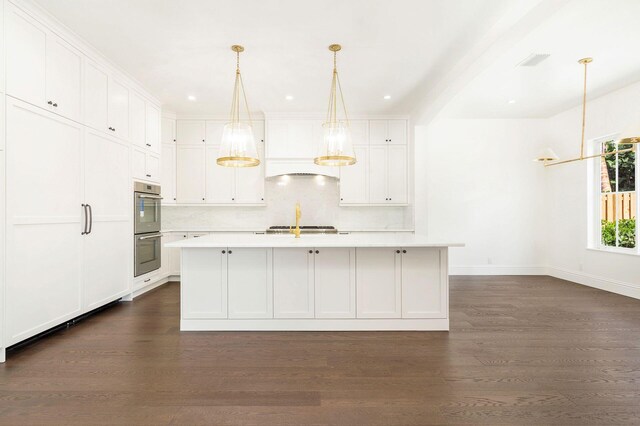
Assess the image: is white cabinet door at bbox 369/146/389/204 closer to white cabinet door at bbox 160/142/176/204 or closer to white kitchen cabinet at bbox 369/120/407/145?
white kitchen cabinet at bbox 369/120/407/145

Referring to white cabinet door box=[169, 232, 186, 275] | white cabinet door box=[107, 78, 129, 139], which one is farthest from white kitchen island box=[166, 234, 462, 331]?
white cabinet door box=[169, 232, 186, 275]

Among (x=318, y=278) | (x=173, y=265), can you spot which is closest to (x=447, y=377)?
(x=318, y=278)

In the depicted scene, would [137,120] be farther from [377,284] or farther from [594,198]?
[594,198]

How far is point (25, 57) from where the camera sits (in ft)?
8.71

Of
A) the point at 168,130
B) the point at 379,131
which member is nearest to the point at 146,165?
the point at 168,130

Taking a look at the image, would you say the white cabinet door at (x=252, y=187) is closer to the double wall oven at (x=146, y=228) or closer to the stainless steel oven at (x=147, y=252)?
the double wall oven at (x=146, y=228)

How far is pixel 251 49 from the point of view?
346 cm

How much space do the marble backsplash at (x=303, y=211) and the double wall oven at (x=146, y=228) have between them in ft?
3.38

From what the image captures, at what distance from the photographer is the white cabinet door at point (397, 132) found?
5641mm

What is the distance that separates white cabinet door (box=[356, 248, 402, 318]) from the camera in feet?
10.3

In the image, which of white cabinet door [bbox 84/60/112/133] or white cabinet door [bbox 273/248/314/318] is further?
white cabinet door [bbox 84/60/112/133]

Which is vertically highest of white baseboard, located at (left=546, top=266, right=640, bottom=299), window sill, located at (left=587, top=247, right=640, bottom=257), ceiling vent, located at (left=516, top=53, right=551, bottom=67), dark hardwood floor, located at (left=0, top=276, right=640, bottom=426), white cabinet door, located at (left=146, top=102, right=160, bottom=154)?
ceiling vent, located at (left=516, top=53, right=551, bottom=67)

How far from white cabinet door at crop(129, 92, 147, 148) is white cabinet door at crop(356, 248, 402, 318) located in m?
3.38

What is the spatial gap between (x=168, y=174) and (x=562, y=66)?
19.0 feet
